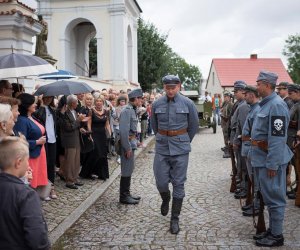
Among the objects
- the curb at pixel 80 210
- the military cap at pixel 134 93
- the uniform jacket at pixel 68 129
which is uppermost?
the military cap at pixel 134 93

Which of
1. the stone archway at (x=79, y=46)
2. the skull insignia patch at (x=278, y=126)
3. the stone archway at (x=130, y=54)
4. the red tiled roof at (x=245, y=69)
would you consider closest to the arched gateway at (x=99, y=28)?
the stone archway at (x=79, y=46)

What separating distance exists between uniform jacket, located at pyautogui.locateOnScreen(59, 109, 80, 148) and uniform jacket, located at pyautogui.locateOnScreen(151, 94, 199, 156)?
2.64 meters

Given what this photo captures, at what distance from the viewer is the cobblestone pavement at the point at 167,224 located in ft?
17.1

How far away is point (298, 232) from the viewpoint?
5.50m

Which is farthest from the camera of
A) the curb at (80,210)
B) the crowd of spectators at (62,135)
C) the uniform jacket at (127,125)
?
the uniform jacket at (127,125)

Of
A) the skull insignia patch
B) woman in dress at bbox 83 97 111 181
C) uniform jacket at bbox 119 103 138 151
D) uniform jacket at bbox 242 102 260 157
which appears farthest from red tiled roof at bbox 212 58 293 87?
the skull insignia patch

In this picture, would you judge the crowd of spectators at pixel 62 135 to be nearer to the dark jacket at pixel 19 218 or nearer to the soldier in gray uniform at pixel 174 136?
the soldier in gray uniform at pixel 174 136

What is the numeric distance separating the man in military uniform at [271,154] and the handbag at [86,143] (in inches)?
177

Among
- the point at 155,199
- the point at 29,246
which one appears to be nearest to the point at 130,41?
the point at 155,199

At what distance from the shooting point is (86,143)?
9.00 metres

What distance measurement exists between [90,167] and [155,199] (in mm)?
2328

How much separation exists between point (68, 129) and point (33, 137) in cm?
216

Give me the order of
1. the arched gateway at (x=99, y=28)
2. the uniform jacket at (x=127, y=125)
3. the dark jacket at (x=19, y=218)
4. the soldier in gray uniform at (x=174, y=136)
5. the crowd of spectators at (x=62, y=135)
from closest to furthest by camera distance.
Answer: the dark jacket at (x=19, y=218) < the soldier in gray uniform at (x=174, y=136) < the crowd of spectators at (x=62, y=135) < the uniform jacket at (x=127, y=125) < the arched gateway at (x=99, y=28)

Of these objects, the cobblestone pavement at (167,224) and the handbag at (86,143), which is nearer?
the cobblestone pavement at (167,224)
